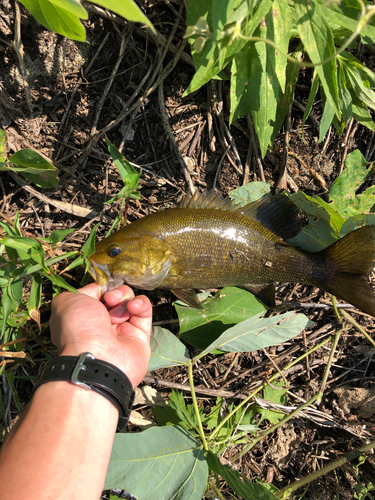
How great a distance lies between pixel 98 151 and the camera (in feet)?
11.5

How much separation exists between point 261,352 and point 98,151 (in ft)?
9.27

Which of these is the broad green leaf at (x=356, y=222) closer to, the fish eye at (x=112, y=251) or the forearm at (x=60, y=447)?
the fish eye at (x=112, y=251)

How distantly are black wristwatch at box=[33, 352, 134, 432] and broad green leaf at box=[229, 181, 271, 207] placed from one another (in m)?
2.03

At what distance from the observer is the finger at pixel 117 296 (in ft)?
9.66

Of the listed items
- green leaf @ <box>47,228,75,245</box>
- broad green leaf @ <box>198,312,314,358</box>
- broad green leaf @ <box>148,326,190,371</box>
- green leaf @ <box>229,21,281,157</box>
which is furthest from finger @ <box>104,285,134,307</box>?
green leaf @ <box>229,21,281,157</box>

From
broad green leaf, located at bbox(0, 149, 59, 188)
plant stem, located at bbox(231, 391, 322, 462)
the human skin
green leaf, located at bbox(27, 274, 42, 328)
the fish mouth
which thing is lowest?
plant stem, located at bbox(231, 391, 322, 462)

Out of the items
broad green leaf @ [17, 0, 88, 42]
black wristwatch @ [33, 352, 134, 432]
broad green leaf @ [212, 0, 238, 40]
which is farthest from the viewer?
black wristwatch @ [33, 352, 134, 432]

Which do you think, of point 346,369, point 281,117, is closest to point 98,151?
point 281,117

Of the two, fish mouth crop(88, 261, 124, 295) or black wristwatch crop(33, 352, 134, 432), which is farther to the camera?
fish mouth crop(88, 261, 124, 295)

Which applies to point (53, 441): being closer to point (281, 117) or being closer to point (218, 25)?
point (218, 25)

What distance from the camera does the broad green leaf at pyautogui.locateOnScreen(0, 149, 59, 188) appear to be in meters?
2.88

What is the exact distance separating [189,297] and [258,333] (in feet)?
2.45

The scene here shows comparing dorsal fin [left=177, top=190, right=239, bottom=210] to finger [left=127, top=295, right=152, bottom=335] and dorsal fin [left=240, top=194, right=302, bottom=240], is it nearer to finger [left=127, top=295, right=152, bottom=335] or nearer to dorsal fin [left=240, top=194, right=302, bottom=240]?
dorsal fin [left=240, top=194, right=302, bottom=240]

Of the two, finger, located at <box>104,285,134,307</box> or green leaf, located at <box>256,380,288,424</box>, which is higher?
finger, located at <box>104,285,134,307</box>
